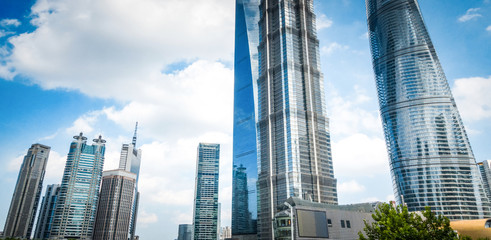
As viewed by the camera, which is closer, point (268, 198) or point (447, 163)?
point (268, 198)

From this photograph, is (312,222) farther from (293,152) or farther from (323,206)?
(293,152)

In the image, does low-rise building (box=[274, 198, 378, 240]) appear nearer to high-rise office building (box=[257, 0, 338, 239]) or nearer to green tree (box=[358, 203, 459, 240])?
green tree (box=[358, 203, 459, 240])

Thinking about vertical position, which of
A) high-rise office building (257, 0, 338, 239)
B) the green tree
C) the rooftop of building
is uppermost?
high-rise office building (257, 0, 338, 239)

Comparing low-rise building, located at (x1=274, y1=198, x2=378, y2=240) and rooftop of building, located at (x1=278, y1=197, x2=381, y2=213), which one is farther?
rooftop of building, located at (x1=278, y1=197, x2=381, y2=213)

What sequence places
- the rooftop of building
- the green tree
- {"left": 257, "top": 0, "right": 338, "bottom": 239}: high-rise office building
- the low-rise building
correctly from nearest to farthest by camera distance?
the green tree < the low-rise building < the rooftop of building < {"left": 257, "top": 0, "right": 338, "bottom": 239}: high-rise office building

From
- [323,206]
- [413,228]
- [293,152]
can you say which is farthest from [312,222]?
[293,152]

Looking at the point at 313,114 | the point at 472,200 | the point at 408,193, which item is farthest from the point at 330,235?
the point at 472,200

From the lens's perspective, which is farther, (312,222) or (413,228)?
(312,222)

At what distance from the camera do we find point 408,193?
7815 inches

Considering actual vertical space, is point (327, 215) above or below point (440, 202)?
below

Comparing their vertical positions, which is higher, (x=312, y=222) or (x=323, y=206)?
(x=323, y=206)

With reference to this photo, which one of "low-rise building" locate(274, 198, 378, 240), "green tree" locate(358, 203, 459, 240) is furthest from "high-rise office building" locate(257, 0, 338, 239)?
"green tree" locate(358, 203, 459, 240)

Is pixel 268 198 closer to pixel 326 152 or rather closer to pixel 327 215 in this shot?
pixel 326 152

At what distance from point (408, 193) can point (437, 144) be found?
117ft
